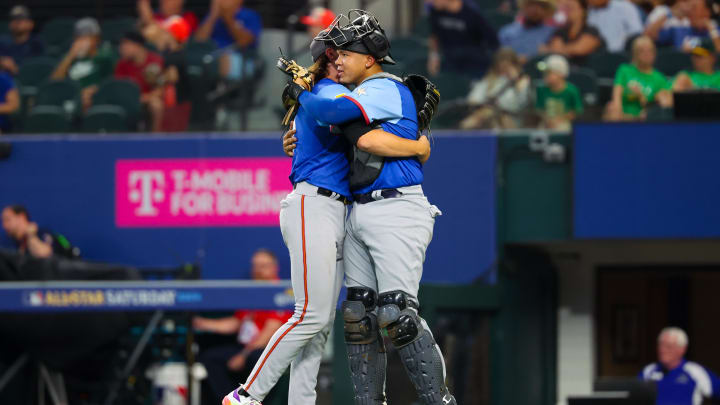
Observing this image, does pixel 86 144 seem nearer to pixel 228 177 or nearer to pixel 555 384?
pixel 228 177

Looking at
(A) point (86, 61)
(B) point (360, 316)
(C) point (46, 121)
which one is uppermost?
(A) point (86, 61)

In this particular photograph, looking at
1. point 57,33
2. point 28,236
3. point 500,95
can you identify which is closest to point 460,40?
point 500,95

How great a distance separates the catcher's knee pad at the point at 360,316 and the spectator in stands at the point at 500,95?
17.1 ft

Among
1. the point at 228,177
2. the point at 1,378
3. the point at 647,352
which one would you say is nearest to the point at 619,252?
the point at 647,352

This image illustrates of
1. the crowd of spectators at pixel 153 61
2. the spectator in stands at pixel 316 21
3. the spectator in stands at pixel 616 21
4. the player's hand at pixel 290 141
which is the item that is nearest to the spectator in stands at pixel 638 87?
the spectator in stands at pixel 616 21

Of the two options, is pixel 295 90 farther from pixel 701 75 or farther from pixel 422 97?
pixel 701 75

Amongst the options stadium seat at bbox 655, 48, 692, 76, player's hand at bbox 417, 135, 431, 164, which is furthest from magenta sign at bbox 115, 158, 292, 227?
player's hand at bbox 417, 135, 431, 164

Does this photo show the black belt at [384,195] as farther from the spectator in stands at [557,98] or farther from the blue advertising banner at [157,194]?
the blue advertising banner at [157,194]

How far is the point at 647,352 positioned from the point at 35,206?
6.17 metres

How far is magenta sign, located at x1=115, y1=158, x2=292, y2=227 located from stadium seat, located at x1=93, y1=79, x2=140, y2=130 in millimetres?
411

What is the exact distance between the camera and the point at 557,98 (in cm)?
1019

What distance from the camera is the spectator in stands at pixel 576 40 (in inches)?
425

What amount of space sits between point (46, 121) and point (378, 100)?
681cm

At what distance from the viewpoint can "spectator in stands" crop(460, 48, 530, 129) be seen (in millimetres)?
10219
